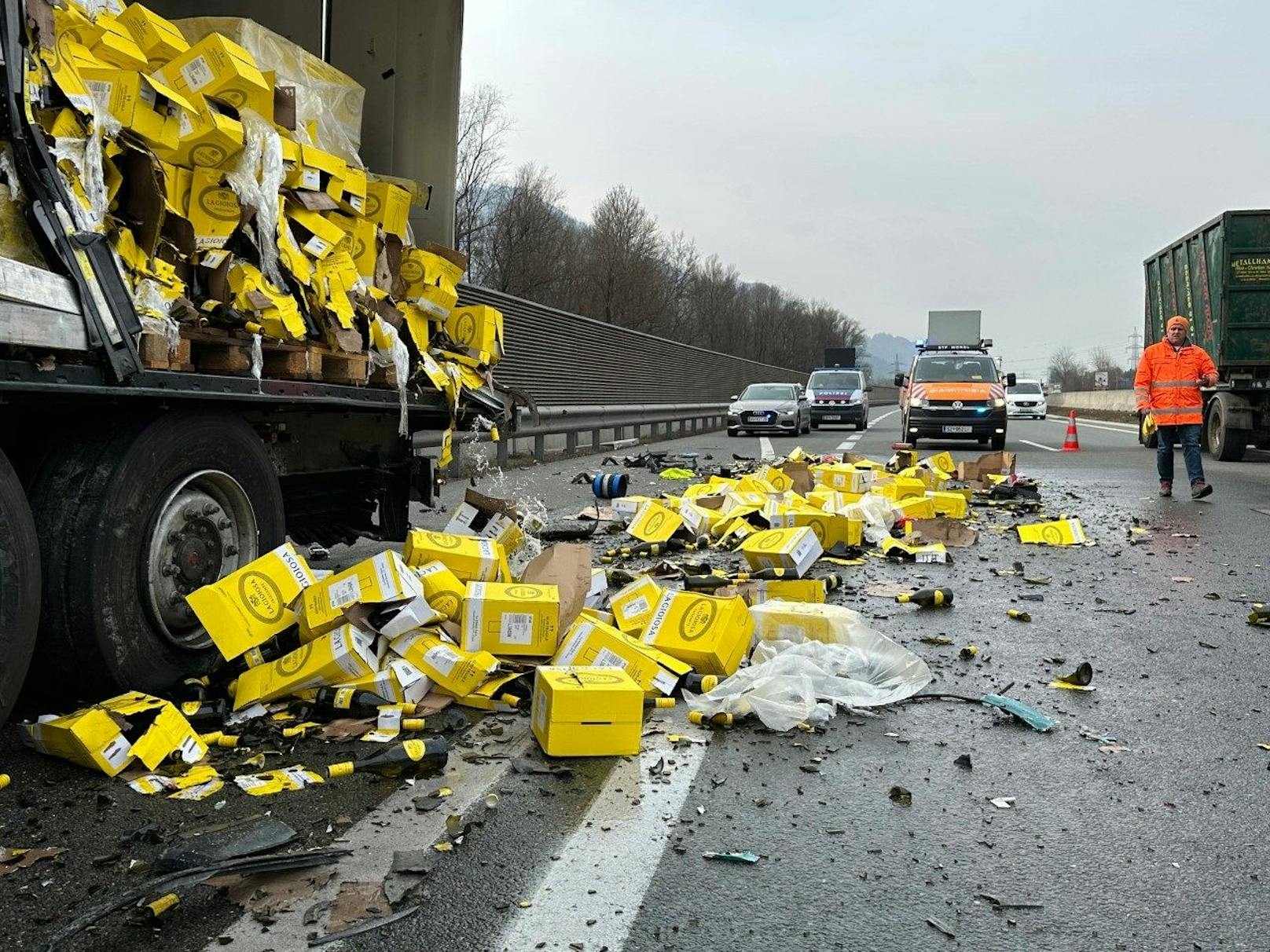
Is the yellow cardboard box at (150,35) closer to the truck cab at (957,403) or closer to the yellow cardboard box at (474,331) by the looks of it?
the yellow cardboard box at (474,331)

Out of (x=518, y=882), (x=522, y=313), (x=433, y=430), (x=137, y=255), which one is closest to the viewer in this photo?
(x=518, y=882)

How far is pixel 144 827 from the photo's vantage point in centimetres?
293

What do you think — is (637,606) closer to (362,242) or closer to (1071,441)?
(362,242)

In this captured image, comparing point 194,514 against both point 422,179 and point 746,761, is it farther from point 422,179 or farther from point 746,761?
point 422,179

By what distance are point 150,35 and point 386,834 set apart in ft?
12.4

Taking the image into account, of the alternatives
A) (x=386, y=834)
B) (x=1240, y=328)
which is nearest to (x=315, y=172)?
(x=386, y=834)

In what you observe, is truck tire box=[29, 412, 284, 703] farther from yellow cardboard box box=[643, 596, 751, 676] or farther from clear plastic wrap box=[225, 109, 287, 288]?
yellow cardboard box box=[643, 596, 751, 676]

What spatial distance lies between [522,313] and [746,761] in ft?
46.6

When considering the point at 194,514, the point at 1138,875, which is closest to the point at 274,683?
the point at 194,514

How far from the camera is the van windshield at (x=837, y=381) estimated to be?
113 ft

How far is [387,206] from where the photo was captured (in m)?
6.33

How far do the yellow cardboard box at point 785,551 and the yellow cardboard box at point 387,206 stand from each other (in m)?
2.99

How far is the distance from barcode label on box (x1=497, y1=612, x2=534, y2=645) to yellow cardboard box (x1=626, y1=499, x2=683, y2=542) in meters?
3.88

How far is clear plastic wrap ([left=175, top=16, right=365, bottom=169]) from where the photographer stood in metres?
5.61
